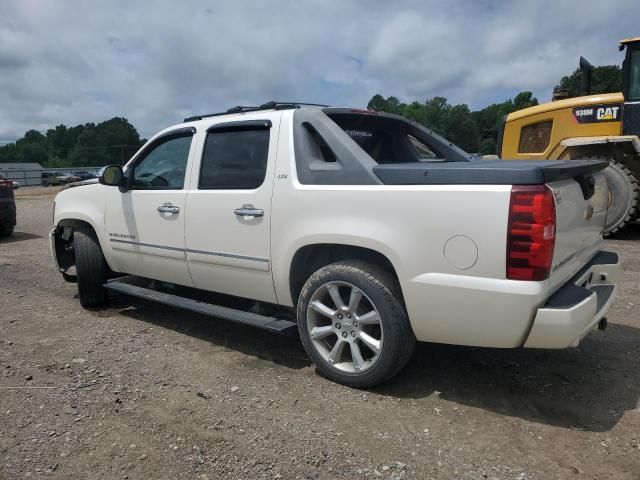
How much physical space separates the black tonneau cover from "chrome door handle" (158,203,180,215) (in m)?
1.88

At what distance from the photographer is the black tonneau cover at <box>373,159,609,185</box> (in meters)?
2.69

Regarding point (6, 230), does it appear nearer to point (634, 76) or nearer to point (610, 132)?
point (610, 132)

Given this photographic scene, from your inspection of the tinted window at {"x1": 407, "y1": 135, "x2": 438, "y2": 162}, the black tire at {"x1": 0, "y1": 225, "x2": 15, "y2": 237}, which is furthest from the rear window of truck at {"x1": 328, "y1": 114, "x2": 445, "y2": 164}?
the black tire at {"x1": 0, "y1": 225, "x2": 15, "y2": 237}

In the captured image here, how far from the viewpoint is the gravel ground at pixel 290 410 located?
8.69 feet

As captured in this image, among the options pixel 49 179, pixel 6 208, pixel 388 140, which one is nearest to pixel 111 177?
pixel 388 140

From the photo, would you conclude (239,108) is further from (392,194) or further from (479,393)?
(479,393)

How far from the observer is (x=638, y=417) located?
9.98 ft

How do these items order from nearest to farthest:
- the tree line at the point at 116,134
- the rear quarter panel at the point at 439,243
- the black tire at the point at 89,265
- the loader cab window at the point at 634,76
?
the rear quarter panel at the point at 439,243 < the black tire at the point at 89,265 < the loader cab window at the point at 634,76 < the tree line at the point at 116,134

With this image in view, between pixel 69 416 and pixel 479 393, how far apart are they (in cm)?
258

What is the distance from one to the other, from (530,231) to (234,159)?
90.9 inches

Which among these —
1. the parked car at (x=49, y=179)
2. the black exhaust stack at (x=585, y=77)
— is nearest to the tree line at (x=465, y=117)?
the parked car at (x=49, y=179)

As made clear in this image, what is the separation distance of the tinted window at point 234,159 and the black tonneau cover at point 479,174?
40.4 inches

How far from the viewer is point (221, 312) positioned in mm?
4027

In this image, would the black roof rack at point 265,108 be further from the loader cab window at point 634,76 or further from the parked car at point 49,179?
the parked car at point 49,179
